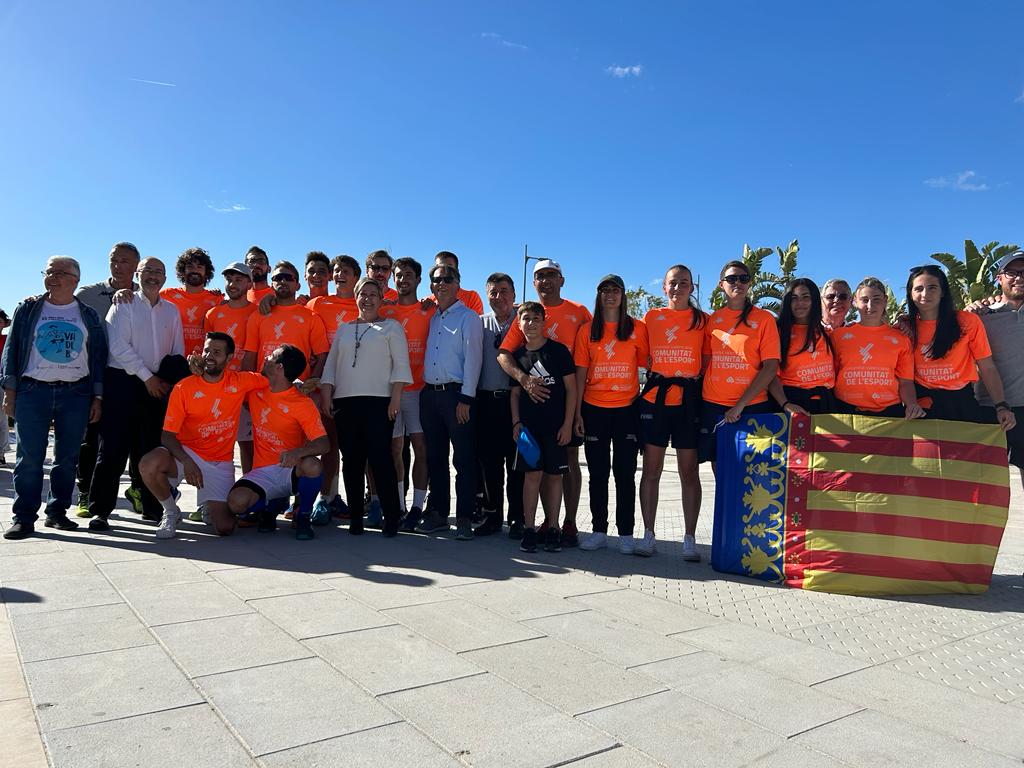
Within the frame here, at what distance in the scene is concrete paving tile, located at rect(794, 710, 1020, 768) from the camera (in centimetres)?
222

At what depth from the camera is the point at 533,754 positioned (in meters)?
2.20

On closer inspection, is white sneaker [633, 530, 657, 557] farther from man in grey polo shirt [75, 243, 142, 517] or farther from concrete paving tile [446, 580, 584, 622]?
man in grey polo shirt [75, 243, 142, 517]

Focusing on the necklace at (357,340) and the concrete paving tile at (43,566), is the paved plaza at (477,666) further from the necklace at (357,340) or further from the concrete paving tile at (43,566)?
the necklace at (357,340)

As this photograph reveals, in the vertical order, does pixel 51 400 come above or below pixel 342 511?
above

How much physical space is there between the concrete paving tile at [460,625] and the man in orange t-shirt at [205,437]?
8.35 ft

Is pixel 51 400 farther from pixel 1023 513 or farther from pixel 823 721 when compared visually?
pixel 1023 513

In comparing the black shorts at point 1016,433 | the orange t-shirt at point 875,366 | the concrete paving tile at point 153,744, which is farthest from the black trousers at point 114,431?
the black shorts at point 1016,433

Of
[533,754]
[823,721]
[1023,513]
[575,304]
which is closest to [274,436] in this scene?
[575,304]

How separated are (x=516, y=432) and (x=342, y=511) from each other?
6.79 feet

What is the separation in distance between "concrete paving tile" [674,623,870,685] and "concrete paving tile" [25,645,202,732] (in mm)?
2203

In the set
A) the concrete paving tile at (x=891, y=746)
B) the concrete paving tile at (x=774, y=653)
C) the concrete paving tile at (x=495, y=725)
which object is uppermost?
the concrete paving tile at (x=495, y=725)

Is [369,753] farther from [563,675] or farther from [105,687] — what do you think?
[105,687]

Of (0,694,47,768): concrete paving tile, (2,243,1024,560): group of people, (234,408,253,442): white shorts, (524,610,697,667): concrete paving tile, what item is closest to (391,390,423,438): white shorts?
(2,243,1024,560): group of people

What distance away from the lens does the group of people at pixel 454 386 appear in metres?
5.00
